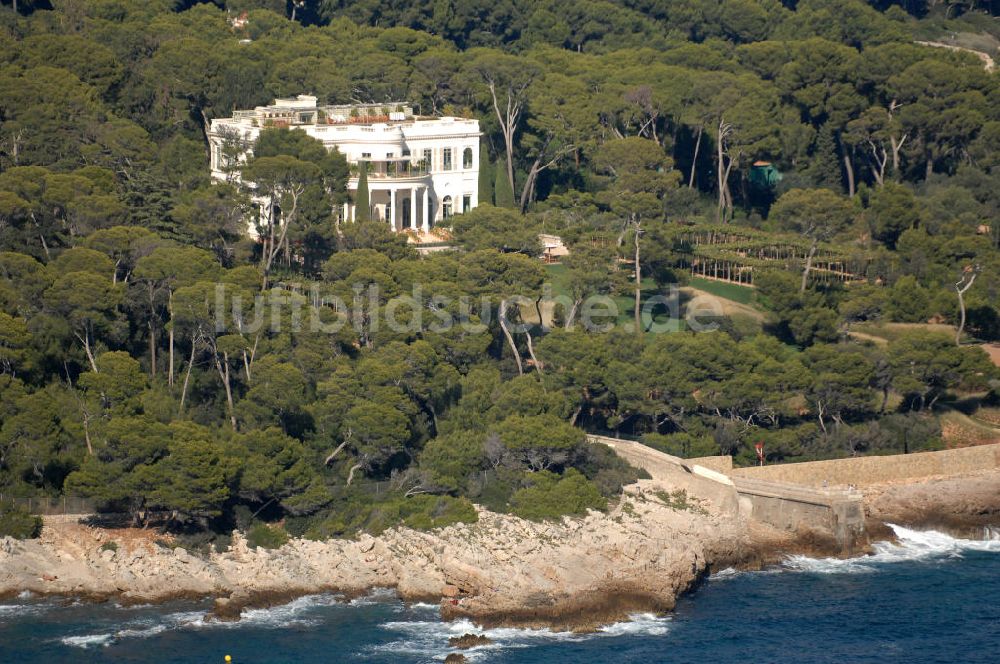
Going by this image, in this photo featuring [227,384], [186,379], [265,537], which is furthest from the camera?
[186,379]

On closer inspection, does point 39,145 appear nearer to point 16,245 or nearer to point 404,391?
point 16,245

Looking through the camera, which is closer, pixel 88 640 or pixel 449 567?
pixel 88 640

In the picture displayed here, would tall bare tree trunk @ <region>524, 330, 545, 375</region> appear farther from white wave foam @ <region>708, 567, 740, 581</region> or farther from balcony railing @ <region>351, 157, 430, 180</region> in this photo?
balcony railing @ <region>351, 157, 430, 180</region>

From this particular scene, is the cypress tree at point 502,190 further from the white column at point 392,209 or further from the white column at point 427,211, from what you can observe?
the white column at point 392,209

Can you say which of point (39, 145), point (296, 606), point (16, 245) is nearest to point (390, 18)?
point (39, 145)

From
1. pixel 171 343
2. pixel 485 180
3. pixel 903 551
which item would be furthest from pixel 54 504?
pixel 485 180

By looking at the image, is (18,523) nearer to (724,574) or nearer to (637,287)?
(724,574)
